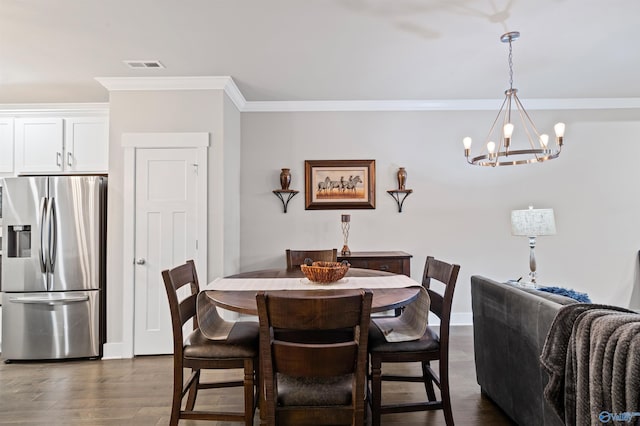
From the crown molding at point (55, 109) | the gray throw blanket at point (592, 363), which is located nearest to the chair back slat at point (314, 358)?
the gray throw blanket at point (592, 363)

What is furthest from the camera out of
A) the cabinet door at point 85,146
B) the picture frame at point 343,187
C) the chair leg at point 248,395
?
the picture frame at point 343,187

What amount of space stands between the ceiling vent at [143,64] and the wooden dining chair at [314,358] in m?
2.65

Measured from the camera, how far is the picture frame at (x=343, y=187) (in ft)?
13.4

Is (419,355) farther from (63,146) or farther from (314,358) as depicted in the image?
(63,146)

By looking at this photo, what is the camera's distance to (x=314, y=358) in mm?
1314

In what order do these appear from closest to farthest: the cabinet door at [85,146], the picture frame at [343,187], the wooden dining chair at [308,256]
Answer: the wooden dining chair at [308,256] < the cabinet door at [85,146] < the picture frame at [343,187]

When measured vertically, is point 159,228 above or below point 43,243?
above

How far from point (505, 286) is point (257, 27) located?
93.8 inches

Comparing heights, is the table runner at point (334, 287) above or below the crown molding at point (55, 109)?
below

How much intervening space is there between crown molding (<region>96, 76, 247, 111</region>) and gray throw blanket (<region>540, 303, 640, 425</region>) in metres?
3.22

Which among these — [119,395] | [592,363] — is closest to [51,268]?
[119,395]

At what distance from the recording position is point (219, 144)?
11.2 ft

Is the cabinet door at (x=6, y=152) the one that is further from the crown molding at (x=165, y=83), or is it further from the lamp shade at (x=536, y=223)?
the lamp shade at (x=536, y=223)

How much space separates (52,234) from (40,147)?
1.17 meters
